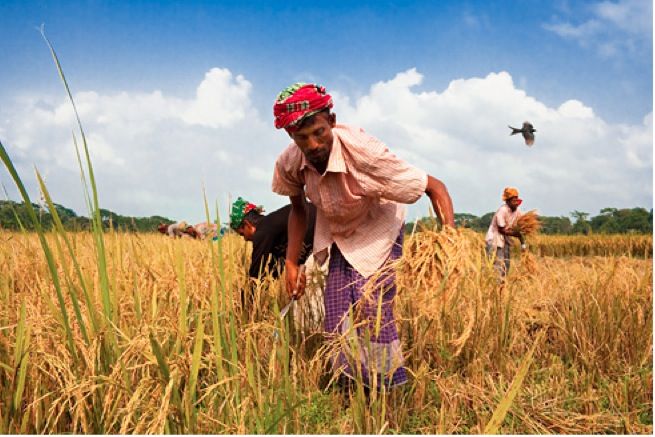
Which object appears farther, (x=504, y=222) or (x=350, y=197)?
(x=504, y=222)

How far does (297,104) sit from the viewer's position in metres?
2.07

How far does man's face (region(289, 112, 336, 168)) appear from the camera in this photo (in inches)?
84.2

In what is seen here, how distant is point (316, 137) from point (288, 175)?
380 mm

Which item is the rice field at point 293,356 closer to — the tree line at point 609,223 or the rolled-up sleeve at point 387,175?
the rolled-up sleeve at point 387,175

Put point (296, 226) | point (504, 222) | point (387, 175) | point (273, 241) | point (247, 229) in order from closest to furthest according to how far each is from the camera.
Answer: point (387, 175)
point (296, 226)
point (273, 241)
point (247, 229)
point (504, 222)

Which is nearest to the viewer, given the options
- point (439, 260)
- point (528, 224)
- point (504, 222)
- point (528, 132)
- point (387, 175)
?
point (439, 260)

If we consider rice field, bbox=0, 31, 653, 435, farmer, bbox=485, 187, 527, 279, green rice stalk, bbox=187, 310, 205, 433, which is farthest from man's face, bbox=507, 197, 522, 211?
green rice stalk, bbox=187, 310, 205, 433

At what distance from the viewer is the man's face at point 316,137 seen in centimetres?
214

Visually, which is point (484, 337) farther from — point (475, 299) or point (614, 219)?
point (614, 219)

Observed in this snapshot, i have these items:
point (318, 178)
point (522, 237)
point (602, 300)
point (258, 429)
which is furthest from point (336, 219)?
point (522, 237)

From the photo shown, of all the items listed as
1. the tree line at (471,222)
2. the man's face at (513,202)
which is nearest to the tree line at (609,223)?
the tree line at (471,222)

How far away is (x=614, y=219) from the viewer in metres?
40.6

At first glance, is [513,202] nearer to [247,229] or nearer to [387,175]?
[247,229]

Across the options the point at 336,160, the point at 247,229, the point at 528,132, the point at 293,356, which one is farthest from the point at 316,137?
the point at 528,132
